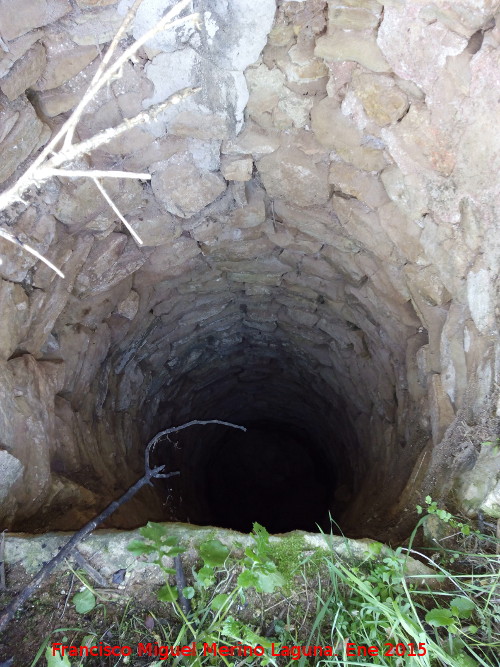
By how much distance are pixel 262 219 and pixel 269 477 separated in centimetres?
493

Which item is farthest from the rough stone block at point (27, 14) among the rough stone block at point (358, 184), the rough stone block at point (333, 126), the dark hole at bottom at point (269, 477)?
the dark hole at bottom at point (269, 477)

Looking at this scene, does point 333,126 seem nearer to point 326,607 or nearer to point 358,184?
point 358,184

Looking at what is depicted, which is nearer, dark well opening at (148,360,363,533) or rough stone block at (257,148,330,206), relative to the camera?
rough stone block at (257,148,330,206)

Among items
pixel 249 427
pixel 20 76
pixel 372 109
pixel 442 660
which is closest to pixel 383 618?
pixel 442 660

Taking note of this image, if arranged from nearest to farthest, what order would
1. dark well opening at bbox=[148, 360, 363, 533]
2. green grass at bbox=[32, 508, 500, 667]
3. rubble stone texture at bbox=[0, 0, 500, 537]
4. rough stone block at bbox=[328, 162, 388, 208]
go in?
green grass at bbox=[32, 508, 500, 667], rubble stone texture at bbox=[0, 0, 500, 537], rough stone block at bbox=[328, 162, 388, 208], dark well opening at bbox=[148, 360, 363, 533]

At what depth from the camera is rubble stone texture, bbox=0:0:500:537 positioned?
1812 millimetres

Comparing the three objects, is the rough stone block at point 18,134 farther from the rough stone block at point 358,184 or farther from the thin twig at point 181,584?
the thin twig at point 181,584

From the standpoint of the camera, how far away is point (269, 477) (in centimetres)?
693

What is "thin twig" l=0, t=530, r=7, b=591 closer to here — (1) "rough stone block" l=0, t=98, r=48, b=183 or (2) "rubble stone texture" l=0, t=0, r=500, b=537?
(2) "rubble stone texture" l=0, t=0, r=500, b=537

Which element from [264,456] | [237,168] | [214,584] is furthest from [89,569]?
[264,456]

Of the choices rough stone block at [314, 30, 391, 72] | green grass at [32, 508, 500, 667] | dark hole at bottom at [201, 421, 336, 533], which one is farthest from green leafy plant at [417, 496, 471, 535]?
dark hole at bottom at [201, 421, 336, 533]

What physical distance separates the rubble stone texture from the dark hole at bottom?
2.69 m

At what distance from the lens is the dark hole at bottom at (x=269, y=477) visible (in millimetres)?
6191

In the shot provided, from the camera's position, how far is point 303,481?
22.0 feet
